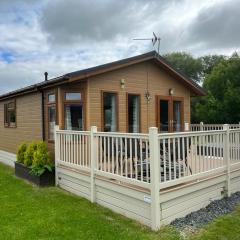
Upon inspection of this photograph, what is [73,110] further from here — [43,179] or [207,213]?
[207,213]

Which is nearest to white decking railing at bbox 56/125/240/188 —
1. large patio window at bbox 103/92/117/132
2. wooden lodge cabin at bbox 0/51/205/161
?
wooden lodge cabin at bbox 0/51/205/161

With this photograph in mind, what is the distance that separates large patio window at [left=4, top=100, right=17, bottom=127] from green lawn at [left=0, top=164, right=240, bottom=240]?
567 cm

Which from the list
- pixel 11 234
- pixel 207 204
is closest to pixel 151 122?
pixel 207 204

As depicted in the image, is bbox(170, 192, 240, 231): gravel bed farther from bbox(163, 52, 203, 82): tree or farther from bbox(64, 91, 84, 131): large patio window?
bbox(163, 52, 203, 82): tree

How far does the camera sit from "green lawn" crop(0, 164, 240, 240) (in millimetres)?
4535

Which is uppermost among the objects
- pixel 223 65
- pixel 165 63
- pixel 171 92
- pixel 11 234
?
pixel 223 65

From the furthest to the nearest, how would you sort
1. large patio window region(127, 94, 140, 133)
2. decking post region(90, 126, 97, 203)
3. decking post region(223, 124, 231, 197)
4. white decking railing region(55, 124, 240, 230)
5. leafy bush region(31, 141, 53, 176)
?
large patio window region(127, 94, 140, 133) → leafy bush region(31, 141, 53, 176) → decking post region(223, 124, 231, 197) → decking post region(90, 126, 97, 203) → white decking railing region(55, 124, 240, 230)

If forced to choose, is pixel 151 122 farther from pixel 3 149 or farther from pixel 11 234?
pixel 3 149

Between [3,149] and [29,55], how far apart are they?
8.57m

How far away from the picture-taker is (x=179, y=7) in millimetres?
12969

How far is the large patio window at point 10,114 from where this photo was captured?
1195cm

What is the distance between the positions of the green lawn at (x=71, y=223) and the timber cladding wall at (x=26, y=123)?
341 centimetres

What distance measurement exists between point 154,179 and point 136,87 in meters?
5.12

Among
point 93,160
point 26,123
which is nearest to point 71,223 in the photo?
point 93,160
